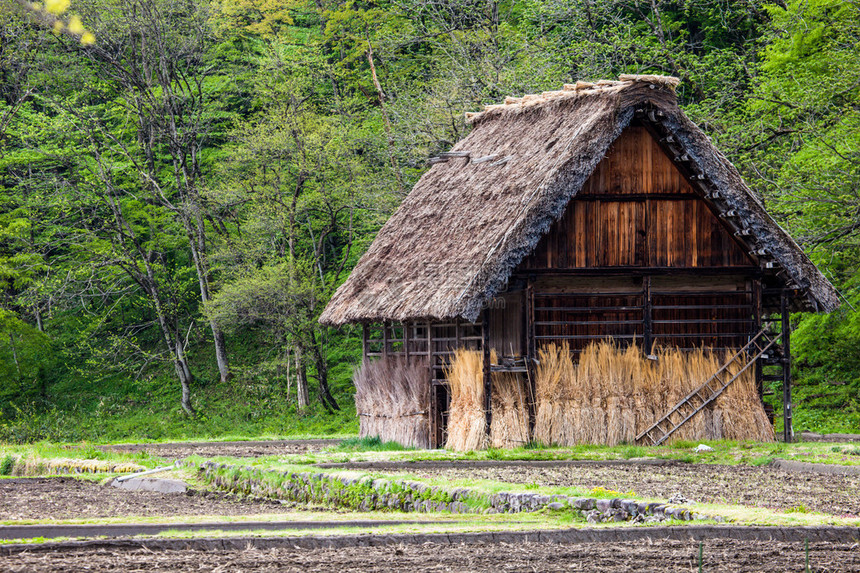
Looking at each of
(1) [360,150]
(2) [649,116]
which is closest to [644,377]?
(2) [649,116]

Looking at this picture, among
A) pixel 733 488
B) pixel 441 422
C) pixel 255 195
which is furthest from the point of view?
pixel 255 195

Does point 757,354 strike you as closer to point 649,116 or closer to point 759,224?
point 759,224

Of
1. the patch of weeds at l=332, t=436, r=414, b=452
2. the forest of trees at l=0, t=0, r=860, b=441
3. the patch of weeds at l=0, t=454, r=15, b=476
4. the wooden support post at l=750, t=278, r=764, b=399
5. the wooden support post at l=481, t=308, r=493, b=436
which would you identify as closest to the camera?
the wooden support post at l=481, t=308, r=493, b=436

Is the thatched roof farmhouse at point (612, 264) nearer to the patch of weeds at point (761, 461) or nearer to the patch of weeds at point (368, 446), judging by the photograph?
the patch of weeds at point (368, 446)

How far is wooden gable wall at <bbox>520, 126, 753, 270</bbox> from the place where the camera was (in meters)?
20.1

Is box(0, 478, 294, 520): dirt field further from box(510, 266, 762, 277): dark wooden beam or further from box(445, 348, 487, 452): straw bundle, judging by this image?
box(510, 266, 762, 277): dark wooden beam

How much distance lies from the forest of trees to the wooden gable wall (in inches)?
331

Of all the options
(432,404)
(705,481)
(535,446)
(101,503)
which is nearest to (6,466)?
(101,503)

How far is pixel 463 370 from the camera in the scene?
19.7m

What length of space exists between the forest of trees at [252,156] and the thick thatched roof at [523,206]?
8.46 m

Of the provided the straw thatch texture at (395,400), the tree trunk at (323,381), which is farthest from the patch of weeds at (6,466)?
the tree trunk at (323,381)

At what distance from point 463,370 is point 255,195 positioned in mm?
17930

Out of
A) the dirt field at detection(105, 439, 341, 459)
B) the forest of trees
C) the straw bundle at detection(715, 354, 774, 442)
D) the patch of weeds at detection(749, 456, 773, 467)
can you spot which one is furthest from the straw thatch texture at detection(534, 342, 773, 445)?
the forest of trees

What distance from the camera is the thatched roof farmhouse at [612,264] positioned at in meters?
19.4
